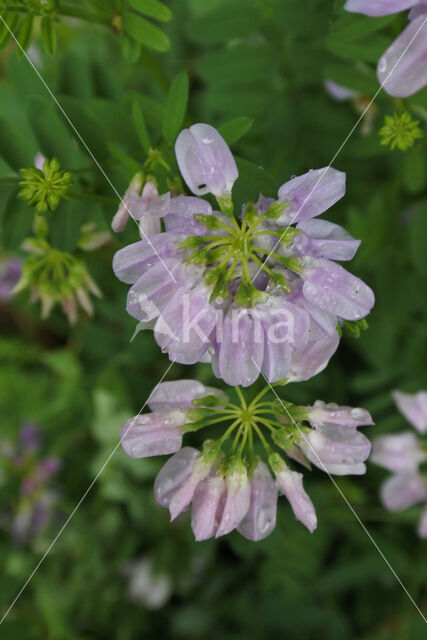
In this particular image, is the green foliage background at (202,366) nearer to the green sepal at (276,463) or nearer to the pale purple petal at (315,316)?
the pale purple petal at (315,316)

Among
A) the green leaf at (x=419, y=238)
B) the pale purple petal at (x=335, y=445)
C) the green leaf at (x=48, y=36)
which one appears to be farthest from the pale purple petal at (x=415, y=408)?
the green leaf at (x=48, y=36)

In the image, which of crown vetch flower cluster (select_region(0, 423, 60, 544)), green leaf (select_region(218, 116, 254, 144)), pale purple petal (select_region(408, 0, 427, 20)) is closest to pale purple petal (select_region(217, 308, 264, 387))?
green leaf (select_region(218, 116, 254, 144))

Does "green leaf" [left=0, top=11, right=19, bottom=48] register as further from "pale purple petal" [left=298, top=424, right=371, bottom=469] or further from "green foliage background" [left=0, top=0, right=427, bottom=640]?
"pale purple petal" [left=298, top=424, right=371, bottom=469]

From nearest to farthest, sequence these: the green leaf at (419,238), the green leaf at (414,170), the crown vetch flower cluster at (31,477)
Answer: the green leaf at (414,170), the green leaf at (419,238), the crown vetch flower cluster at (31,477)

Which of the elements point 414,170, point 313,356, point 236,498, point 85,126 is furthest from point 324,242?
point 414,170

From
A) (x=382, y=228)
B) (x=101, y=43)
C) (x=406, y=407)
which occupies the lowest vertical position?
(x=406, y=407)

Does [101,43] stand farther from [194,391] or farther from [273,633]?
[273,633]

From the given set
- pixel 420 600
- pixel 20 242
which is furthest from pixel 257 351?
pixel 420 600

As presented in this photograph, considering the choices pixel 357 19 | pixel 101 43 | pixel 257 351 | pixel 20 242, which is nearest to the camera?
pixel 257 351
